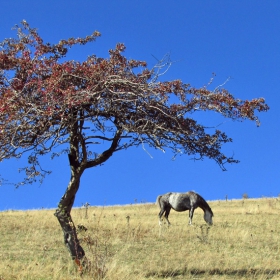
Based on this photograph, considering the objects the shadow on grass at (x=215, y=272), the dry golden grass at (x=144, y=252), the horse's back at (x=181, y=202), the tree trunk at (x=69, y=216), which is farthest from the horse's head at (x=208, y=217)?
the tree trunk at (x=69, y=216)

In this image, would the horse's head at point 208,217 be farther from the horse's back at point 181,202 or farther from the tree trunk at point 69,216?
the tree trunk at point 69,216

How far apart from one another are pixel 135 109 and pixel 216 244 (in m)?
8.56

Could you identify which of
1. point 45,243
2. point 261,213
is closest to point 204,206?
point 261,213

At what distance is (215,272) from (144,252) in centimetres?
343

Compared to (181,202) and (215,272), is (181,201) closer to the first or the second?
(181,202)

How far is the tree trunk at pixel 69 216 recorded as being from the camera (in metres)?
11.0

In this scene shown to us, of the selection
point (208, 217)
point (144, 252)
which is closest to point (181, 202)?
point (208, 217)

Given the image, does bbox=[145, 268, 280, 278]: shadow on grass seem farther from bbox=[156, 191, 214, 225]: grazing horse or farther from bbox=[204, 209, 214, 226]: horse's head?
bbox=[156, 191, 214, 225]: grazing horse

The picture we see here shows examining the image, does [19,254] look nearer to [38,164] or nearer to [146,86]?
[38,164]

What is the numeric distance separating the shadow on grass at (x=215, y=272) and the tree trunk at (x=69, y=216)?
193 centimetres

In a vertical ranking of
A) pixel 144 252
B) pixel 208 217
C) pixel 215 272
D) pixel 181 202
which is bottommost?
pixel 215 272

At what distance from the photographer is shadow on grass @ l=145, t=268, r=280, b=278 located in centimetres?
1188

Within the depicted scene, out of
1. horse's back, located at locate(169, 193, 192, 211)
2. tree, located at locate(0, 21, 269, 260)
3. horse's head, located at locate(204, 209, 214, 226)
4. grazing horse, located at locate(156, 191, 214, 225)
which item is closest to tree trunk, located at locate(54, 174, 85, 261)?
tree, located at locate(0, 21, 269, 260)

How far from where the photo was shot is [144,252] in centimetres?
1522
